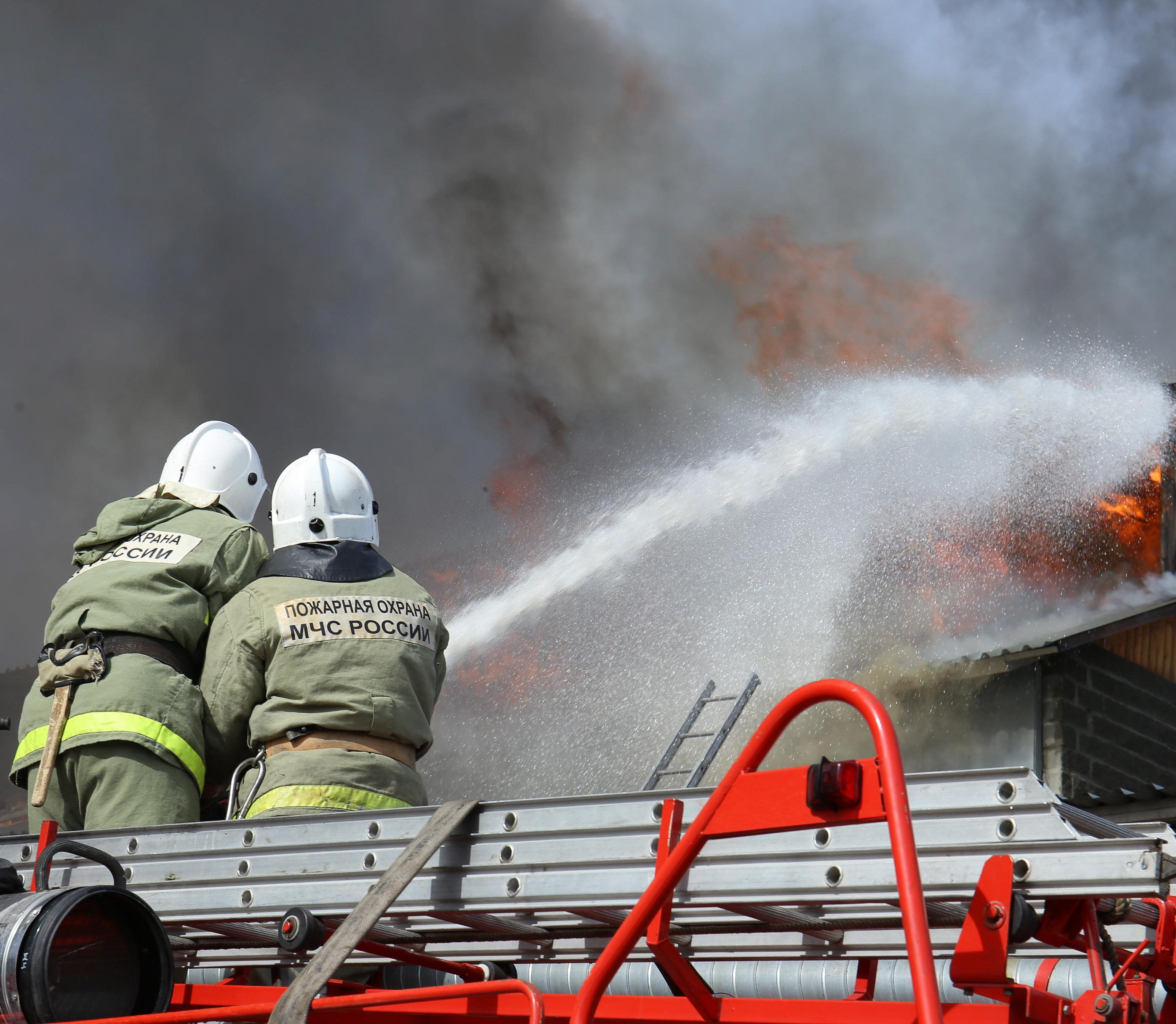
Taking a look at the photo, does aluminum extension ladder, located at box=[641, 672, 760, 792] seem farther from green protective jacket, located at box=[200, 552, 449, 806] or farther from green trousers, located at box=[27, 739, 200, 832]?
green trousers, located at box=[27, 739, 200, 832]

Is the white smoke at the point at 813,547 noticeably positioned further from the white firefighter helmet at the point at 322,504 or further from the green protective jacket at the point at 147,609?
the green protective jacket at the point at 147,609

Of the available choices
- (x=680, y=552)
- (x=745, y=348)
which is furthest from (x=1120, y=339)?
(x=680, y=552)

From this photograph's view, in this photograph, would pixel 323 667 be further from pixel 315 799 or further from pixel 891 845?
pixel 891 845

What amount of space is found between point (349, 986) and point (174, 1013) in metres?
0.62

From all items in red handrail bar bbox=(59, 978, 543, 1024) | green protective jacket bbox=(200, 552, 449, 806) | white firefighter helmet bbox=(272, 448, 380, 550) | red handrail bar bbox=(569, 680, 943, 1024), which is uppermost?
white firefighter helmet bbox=(272, 448, 380, 550)

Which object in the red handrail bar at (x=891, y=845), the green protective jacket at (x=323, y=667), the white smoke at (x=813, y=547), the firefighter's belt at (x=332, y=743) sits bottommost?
the red handrail bar at (x=891, y=845)

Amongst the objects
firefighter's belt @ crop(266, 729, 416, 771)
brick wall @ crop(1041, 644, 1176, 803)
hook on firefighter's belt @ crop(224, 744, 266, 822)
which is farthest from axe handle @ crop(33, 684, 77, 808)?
brick wall @ crop(1041, 644, 1176, 803)

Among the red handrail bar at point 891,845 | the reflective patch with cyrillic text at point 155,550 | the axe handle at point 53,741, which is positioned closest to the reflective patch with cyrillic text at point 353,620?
the reflective patch with cyrillic text at point 155,550

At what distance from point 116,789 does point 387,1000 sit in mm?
2205

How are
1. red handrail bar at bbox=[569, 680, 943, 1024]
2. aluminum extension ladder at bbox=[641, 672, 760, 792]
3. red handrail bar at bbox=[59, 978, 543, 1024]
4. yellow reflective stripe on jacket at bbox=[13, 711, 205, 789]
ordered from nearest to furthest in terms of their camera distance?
red handrail bar at bbox=[569, 680, 943, 1024] < red handrail bar at bbox=[59, 978, 543, 1024] < yellow reflective stripe on jacket at bbox=[13, 711, 205, 789] < aluminum extension ladder at bbox=[641, 672, 760, 792]

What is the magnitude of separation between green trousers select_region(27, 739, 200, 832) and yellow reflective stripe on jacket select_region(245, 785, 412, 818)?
12.9 inches

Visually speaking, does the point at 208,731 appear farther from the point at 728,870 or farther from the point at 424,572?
the point at 424,572

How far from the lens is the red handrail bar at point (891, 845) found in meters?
1.74

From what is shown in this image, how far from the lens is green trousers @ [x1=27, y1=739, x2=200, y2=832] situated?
14.0ft
